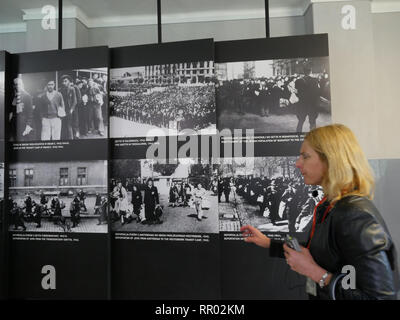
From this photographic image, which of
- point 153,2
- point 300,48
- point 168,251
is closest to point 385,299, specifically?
point 168,251

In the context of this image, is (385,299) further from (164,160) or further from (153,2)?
(153,2)

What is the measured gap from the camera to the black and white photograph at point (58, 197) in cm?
267

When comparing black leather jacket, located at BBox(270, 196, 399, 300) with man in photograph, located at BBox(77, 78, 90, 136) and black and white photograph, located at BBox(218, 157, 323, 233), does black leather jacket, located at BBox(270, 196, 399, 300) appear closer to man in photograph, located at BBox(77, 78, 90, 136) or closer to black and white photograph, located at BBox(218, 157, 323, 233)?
black and white photograph, located at BBox(218, 157, 323, 233)

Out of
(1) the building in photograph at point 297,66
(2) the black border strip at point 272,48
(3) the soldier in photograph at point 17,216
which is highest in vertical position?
(2) the black border strip at point 272,48

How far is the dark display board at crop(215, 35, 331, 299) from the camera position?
2.47m

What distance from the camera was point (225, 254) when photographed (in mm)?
2559

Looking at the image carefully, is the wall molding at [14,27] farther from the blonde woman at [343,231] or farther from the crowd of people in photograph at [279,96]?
the blonde woman at [343,231]

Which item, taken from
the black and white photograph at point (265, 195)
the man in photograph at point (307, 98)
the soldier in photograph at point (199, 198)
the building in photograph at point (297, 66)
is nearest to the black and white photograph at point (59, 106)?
the soldier in photograph at point (199, 198)

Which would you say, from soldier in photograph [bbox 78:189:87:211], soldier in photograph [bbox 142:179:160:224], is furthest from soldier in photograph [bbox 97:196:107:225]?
soldier in photograph [bbox 142:179:160:224]

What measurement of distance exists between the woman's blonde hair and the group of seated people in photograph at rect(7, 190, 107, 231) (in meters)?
2.14

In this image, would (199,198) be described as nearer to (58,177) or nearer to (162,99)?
(162,99)

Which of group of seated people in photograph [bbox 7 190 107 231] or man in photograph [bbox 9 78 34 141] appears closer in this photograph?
group of seated people in photograph [bbox 7 190 107 231]

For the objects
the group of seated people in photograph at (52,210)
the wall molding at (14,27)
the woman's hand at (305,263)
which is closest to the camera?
the woman's hand at (305,263)

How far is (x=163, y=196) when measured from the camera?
2627 millimetres
